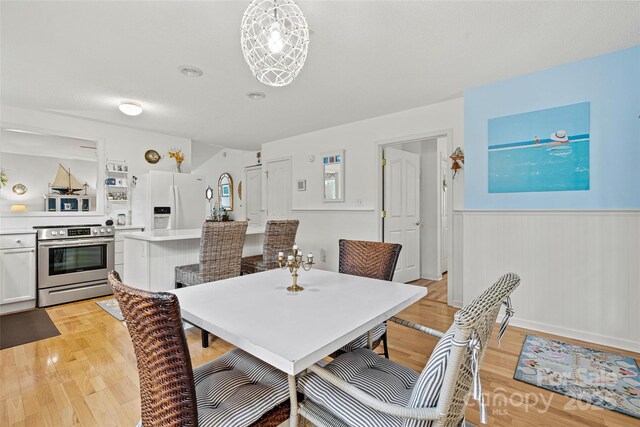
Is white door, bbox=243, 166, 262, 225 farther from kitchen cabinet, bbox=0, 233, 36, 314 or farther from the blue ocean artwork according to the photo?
the blue ocean artwork

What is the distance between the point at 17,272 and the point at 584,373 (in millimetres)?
5414

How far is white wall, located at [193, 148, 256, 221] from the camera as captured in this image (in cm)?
709

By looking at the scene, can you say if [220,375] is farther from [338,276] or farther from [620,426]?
[620,426]

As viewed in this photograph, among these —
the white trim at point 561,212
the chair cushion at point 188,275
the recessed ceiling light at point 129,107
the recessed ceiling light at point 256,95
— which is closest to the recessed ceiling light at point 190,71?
the recessed ceiling light at point 256,95

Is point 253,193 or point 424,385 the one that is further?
point 253,193

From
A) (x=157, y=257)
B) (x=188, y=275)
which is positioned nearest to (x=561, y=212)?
(x=188, y=275)

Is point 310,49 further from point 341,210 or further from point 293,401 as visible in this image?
point 341,210

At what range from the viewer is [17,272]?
3.38 m

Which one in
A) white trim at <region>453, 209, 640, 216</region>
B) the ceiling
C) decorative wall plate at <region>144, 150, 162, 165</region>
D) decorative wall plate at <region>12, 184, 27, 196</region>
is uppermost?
the ceiling

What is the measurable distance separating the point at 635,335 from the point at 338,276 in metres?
2.50

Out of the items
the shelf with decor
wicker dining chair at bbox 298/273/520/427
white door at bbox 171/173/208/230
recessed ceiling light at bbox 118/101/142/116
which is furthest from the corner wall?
the shelf with decor

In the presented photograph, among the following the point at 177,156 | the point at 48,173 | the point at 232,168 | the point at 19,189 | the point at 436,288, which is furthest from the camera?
the point at 232,168

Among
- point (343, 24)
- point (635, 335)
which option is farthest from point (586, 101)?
point (343, 24)

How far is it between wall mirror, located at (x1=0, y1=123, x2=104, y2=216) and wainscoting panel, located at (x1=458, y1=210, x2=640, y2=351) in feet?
16.4
